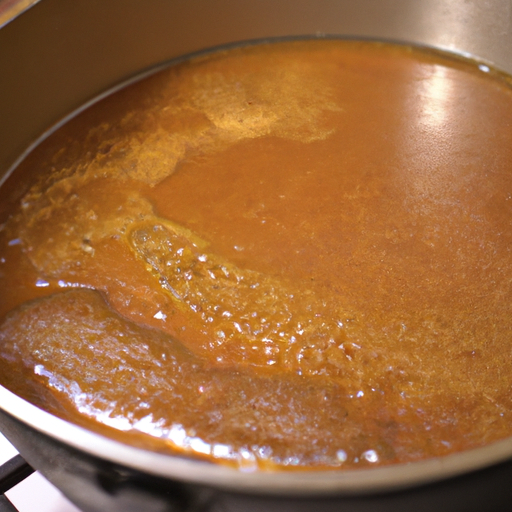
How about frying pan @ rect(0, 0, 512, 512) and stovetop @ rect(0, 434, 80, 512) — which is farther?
stovetop @ rect(0, 434, 80, 512)

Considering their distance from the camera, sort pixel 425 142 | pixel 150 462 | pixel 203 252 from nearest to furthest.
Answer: pixel 150 462
pixel 203 252
pixel 425 142

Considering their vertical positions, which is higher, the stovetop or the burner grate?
the burner grate

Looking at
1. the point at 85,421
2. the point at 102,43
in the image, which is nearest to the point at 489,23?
the point at 102,43

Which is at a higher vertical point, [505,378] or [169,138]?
[169,138]

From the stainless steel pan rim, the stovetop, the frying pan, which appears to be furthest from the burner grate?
the stainless steel pan rim

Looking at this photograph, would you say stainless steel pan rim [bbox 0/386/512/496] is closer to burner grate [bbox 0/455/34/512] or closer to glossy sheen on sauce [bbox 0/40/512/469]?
glossy sheen on sauce [bbox 0/40/512/469]

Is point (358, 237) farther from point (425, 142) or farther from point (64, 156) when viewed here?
point (64, 156)

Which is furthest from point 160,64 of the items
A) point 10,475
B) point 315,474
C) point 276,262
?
point 315,474
